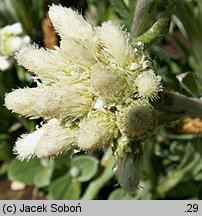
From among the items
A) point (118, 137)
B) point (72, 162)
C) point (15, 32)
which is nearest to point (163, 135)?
point (72, 162)

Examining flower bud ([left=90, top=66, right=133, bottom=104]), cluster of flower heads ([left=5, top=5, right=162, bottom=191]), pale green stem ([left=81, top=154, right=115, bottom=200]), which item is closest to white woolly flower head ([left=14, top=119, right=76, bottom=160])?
cluster of flower heads ([left=5, top=5, right=162, bottom=191])

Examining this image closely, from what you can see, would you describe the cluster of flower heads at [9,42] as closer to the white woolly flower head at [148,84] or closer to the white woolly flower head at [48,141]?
the white woolly flower head at [48,141]

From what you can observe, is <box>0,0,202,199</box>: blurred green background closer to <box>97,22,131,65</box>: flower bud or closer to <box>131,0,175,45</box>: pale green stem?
<box>131,0,175,45</box>: pale green stem

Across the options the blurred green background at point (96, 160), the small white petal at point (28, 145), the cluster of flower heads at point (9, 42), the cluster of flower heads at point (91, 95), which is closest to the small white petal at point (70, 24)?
the cluster of flower heads at point (91, 95)

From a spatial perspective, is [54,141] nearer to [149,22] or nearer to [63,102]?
[63,102]

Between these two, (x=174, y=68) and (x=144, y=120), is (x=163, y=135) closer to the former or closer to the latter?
(x=174, y=68)

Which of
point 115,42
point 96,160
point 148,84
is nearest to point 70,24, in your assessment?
point 115,42
